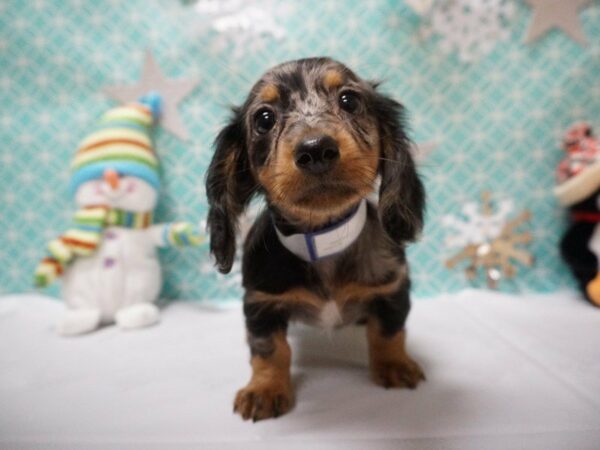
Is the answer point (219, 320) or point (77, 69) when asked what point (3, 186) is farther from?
point (219, 320)

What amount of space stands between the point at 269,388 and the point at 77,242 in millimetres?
1067

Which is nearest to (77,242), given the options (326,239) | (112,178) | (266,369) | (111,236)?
(111,236)

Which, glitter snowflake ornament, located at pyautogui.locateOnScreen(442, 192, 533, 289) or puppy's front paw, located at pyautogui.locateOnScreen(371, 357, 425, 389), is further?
glitter snowflake ornament, located at pyautogui.locateOnScreen(442, 192, 533, 289)

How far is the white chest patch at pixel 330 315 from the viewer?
105cm

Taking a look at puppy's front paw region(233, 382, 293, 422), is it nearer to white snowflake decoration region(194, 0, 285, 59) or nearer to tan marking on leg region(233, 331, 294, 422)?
tan marking on leg region(233, 331, 294, 422)

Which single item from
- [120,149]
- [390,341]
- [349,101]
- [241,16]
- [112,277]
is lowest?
[112,277]

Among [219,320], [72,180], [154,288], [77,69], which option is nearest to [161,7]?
[77,69]

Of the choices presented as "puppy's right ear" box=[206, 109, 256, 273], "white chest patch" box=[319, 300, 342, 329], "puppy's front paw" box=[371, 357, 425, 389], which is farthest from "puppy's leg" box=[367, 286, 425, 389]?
"puppy's right ear" box=[206, 109, 256, 273]

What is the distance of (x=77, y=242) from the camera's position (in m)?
1.58

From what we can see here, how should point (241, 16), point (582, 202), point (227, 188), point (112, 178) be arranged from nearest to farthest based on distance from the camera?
1. point (227, 188)
2. point (112, 178)
3. point (582, 202)
4. point (241, 16)

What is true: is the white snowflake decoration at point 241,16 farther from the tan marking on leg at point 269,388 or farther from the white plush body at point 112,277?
the tan marking on leg at point 269,388

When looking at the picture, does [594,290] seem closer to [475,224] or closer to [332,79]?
[475,224]

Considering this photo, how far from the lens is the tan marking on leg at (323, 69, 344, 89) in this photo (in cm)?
100

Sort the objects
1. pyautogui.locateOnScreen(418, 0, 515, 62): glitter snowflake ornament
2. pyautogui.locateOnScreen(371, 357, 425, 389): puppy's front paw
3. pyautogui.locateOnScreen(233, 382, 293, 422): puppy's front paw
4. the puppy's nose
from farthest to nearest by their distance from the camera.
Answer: pyautogui.locateOnScreen(418, 0, 515, 62): glitter snowflake ornament < pyautogui.locateOnScreen(371, 357, 425, 389): puppy's front paw < pyautogui.locateOnScreen(233, 382, 293, 422): puppy's front paw < the puppy's nose
